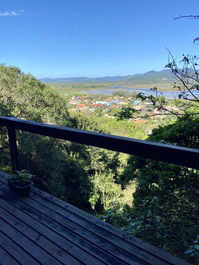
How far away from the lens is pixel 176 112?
3293 millimetres

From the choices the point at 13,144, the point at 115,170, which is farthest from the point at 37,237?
the point at 115,170

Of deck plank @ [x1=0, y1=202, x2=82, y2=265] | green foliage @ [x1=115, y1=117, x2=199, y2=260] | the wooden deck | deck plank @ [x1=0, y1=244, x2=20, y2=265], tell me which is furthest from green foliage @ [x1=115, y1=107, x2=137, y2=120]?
deck plank @ [x1=0, y1=244, x2=20, y2=265]

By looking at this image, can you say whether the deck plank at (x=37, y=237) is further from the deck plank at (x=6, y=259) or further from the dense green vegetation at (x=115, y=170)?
the dense green vegetation at (x=115, y=170)

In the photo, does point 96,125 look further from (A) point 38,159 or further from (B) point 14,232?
(B) point 14,232

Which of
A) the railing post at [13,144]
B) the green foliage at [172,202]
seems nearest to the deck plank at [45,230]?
the railing post at [13,144]

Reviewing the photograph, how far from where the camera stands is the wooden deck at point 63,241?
116cm

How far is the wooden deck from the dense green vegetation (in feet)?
1.45

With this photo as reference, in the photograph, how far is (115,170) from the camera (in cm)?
1554

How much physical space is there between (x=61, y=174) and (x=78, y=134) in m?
10.6

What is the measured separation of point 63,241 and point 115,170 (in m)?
14.5

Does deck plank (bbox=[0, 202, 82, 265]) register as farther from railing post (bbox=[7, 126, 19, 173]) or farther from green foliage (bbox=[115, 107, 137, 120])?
green foliage (bbox=[115, 107, 137, 120])

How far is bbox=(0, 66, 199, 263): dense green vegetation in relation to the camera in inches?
106

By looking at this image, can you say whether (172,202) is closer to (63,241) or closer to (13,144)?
(63,241)

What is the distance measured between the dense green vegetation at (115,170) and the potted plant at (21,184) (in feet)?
3.57
